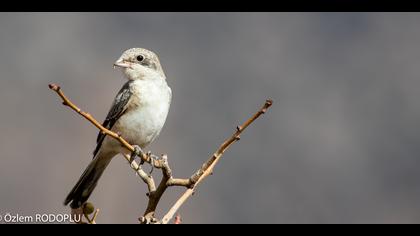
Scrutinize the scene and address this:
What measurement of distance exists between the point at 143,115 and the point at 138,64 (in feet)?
1.77

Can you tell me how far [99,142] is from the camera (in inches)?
214

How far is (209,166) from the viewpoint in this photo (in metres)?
2.85

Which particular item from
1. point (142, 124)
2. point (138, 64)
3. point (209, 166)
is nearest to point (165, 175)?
point (209, 166)

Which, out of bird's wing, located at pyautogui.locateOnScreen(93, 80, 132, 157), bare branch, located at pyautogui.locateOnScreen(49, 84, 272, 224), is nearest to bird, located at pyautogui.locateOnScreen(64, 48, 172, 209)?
bird's wing, located at pyautogui.locateOnScreen(93, 80, 132, 157)

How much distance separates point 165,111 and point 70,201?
1.28 meters

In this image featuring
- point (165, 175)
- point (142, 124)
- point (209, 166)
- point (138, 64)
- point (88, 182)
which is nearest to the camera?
point (209, 166)

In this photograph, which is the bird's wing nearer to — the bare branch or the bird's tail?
the bird's tail

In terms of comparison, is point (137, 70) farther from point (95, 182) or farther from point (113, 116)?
point (95, 182)

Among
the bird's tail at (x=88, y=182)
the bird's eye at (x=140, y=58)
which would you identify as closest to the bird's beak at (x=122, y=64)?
the bird's eye at (x=140, y=58)

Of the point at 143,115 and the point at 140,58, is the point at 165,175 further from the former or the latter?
the point at 140,58

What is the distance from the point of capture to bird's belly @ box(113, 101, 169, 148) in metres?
5.22

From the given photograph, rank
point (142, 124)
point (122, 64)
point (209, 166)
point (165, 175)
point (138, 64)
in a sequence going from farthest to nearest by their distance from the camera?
point (138, 64) → point (122, 64) → point (142, 124) → point (165, 175) → point (209, 166)
